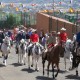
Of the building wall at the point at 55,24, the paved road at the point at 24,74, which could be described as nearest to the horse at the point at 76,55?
the paved road at the point at 24,74

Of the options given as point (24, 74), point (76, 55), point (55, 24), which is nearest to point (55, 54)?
point (76, 55)

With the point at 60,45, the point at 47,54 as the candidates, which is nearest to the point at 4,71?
the point at 47,54

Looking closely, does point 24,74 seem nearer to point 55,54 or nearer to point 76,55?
point 55,54

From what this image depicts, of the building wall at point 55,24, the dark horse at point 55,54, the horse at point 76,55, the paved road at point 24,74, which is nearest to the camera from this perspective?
the dark horse at point 55,54

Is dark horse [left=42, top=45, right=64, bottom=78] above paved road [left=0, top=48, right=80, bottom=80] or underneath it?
above

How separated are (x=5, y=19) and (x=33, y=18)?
6304 mm

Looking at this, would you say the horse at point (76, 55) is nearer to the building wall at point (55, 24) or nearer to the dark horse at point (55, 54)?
the dark horse at point (55, 54)

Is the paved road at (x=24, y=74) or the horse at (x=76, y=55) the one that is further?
the horse at (x=76, y=55)

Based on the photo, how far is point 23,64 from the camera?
81.1 ft

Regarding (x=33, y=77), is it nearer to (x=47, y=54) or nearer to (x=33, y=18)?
(x=47, y=54)

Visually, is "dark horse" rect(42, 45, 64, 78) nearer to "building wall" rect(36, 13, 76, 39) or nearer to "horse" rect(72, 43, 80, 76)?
"horse" rect(72, 43, 80, 76)

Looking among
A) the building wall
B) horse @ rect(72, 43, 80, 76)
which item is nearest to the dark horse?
horse @ rect(72, 43, 80, 76)

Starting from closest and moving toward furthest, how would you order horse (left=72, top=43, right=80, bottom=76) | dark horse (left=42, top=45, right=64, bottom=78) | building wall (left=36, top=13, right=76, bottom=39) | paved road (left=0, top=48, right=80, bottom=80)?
dark horse (left=42, top=45, right=64, bottom=78) < paved road (left=0, top=48, right=80, bottom=80) < horse (left=72, top=43, right=80, bottom=76) < building wall (left=36, top=13, right=76, bottom=39)

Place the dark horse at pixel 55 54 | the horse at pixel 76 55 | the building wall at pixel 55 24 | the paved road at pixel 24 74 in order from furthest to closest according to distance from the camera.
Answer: the building wall at pixel 55 24 < the horse at pixel 76 55 < the paved road at pixel 24 74 < the dark horse at pixel 55 54
